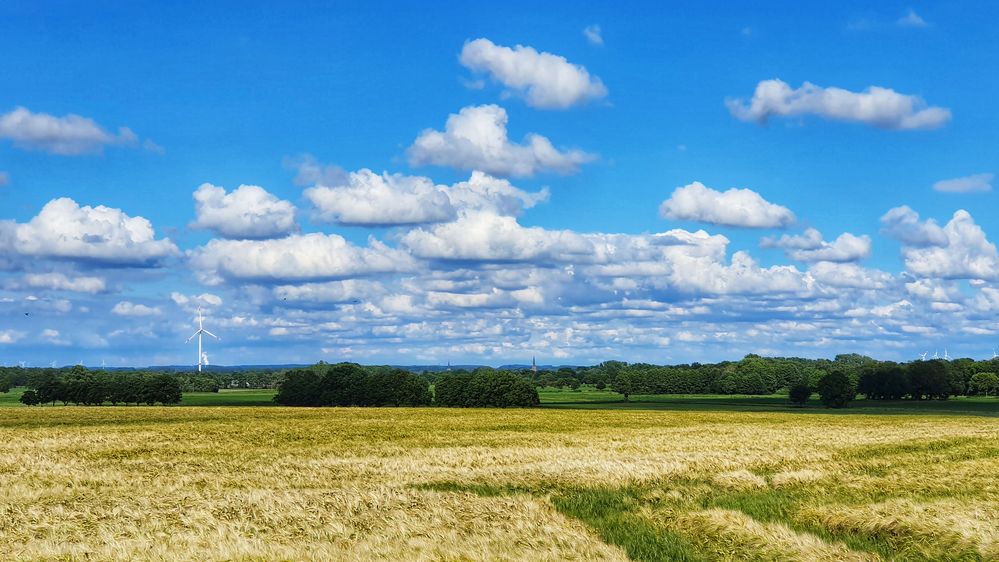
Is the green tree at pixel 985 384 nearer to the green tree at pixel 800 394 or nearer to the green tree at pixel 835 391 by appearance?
the green tree at pixel 800 394

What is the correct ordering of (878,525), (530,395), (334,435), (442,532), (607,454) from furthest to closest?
1. (530,395)
2. (334,435)
3. (607,454)
4. (878,525)
5. (442,532)

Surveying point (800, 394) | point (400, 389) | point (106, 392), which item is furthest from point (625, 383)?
point (106, 392)

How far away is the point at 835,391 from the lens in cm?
13312

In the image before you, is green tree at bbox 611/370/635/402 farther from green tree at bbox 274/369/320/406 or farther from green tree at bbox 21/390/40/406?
green tree at bbox 21/390/40/406

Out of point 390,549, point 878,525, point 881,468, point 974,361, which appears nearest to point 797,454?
point 881,468

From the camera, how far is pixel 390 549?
14680 mm

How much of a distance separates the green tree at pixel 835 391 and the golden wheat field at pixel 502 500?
94.2 m

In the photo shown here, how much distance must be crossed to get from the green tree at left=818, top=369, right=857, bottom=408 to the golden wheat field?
94159mm

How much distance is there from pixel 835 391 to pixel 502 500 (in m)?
124

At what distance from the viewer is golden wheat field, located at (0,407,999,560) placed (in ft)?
50.4

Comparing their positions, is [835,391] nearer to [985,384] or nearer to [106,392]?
[985,384]

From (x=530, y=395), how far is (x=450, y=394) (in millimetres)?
11377

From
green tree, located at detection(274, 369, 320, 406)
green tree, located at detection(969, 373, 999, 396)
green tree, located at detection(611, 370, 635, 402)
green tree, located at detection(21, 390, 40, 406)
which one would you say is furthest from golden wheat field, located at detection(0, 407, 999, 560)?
green tree, located at detection(969, 373, 999, 396)

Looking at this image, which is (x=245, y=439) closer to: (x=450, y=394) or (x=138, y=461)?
(x=138, y=461)
